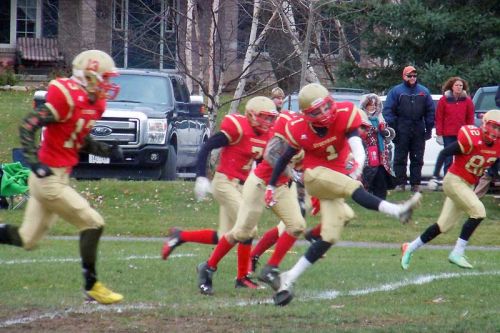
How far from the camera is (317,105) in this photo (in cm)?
895

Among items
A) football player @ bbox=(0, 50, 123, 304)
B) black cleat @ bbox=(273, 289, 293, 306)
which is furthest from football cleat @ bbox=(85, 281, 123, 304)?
black cleat @ bbox=(273, 289, 293, 306)

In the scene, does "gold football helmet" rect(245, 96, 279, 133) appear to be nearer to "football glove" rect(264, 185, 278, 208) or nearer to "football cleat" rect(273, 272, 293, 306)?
"football glove" rect(264, 185, 278, 208)

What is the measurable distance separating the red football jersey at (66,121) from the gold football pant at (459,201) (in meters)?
4.47

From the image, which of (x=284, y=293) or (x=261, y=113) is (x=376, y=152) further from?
(x=284, y=293)

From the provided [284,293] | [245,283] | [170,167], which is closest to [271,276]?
[284,293]

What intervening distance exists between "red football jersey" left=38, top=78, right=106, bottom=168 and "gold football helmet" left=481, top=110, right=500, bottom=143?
14.5ft

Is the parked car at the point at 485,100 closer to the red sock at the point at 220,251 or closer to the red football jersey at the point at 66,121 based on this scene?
the red sock at the point at 220,251

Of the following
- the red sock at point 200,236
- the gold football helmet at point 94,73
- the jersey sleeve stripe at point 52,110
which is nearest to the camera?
the jersey sleeve stripe at point 52,110

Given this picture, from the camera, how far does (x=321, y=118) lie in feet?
→ 29.6

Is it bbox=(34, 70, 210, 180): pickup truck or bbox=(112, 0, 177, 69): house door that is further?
bbox=(112, 0, 177, 69): house door

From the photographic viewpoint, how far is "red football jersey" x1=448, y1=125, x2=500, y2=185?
37.4ft

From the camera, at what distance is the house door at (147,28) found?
874 inches

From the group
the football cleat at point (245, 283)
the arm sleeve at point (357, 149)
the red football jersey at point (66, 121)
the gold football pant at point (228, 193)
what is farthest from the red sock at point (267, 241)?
the red football jersey at point (66, 121)

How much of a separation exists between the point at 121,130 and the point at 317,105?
34.7 feet
